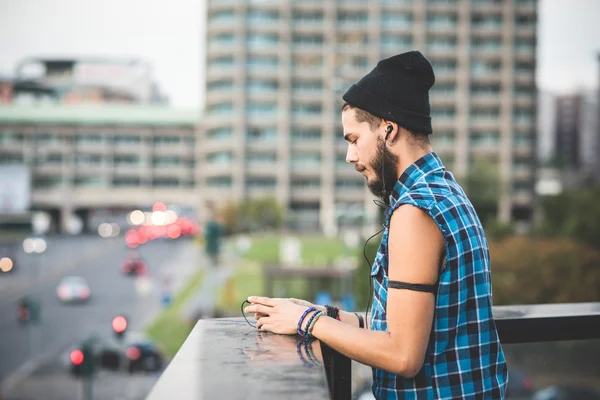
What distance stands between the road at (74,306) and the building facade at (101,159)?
857 cm

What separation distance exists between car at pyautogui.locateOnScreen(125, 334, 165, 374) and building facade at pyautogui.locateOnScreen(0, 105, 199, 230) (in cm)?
5674

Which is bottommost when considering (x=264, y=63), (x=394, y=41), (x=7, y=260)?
(x=7, y=260)

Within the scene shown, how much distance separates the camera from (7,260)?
202ft

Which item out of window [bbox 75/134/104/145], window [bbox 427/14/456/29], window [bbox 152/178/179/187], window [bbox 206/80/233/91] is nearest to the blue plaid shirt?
window [bbox 206/80/233/91]

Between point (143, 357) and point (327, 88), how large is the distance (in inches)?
2047

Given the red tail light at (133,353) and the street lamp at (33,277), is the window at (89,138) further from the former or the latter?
the red tail light at (133,353)

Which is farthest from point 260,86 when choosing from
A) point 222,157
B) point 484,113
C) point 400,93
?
point 400,93

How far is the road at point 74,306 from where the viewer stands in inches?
1616

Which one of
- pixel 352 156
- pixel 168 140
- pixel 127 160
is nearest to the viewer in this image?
pixel 352 156

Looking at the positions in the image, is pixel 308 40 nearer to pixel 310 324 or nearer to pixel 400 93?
pixel 400 93

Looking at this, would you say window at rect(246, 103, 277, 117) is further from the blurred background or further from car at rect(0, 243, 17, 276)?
car at rect(0, 243, 17, 276)

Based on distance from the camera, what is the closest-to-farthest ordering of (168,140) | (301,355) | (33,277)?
(301,355), (33,277), (168,140)

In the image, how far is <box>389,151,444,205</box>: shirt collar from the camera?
1853mm

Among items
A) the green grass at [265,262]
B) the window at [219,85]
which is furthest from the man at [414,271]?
the window at [219,85]
